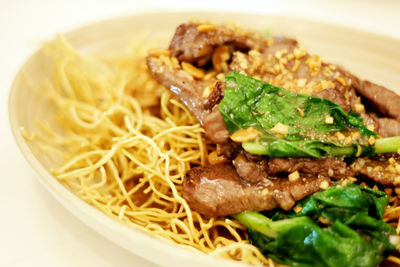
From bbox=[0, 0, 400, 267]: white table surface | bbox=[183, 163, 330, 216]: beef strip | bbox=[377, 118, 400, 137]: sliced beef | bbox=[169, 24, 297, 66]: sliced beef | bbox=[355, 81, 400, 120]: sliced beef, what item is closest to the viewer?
bbox=[183, 163, 330, 216]: beef strip

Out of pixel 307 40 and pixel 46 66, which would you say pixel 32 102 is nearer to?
pixel 46 66

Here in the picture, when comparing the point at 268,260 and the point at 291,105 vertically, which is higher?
the point at 291,105

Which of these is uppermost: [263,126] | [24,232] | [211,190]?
[263,126]

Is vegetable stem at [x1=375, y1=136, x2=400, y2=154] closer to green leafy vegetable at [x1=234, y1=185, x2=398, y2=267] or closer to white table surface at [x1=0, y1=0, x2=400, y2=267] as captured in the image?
green leafy vegetable at [x1=234, y1=185, x2=398, y2=267]

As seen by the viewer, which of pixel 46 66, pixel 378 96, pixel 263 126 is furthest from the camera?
pixel 46 66

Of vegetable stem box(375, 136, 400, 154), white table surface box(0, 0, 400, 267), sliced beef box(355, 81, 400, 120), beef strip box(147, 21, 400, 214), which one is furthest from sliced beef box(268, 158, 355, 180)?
white table surface box(0, 0, 400, 267)

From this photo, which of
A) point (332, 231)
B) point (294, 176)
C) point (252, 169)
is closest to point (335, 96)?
point (294, 176)

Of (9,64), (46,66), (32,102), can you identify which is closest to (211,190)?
(32,102)

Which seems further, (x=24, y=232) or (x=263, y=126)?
(x=24, y=232)
